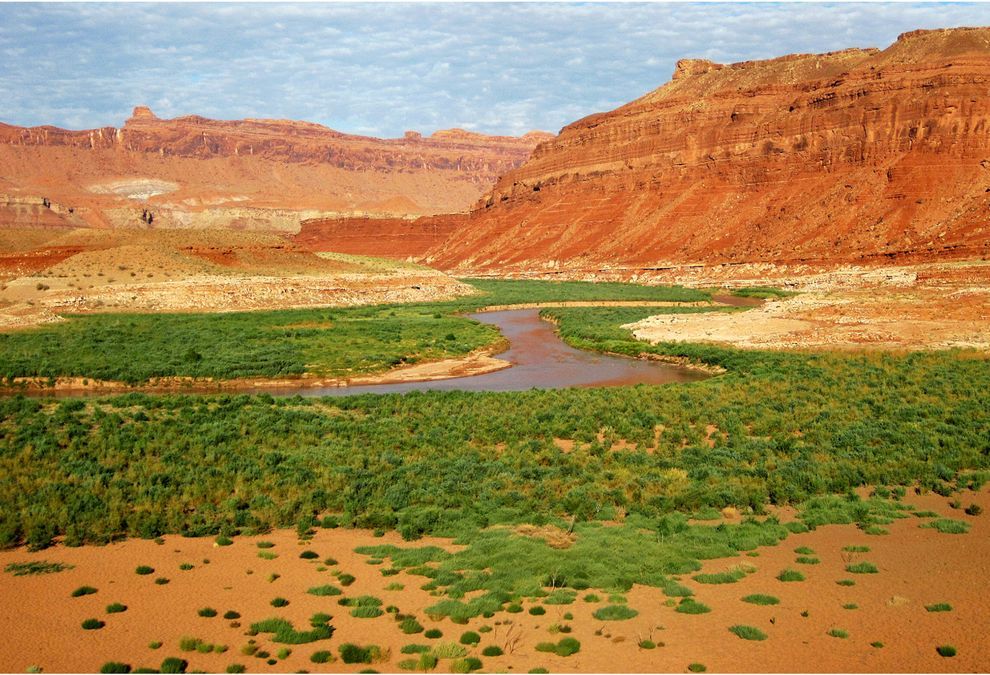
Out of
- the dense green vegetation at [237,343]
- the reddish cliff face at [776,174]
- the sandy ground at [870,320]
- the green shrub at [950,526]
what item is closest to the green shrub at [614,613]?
the green shrub at [950,526]

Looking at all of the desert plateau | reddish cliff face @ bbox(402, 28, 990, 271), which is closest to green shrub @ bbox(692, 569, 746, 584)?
the desert plateau

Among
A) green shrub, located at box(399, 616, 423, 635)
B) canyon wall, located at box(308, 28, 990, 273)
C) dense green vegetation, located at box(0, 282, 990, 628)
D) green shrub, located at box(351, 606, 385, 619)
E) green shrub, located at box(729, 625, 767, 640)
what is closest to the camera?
green shrub, located at box(729, 625, 767, 640)

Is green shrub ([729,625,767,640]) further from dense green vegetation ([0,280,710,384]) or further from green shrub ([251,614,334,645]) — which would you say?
dense green vegetation ([0,280,710,384])

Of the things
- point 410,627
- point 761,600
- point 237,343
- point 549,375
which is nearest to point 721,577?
point 761,600

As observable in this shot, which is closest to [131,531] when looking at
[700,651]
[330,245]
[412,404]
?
[700,651]

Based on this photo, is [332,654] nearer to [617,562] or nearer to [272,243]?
[617,562]

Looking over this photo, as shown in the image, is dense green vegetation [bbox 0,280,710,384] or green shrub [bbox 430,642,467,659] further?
dense green vegetation [bbox 0,280,710,384]

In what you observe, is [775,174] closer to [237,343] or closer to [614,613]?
[237,343]
